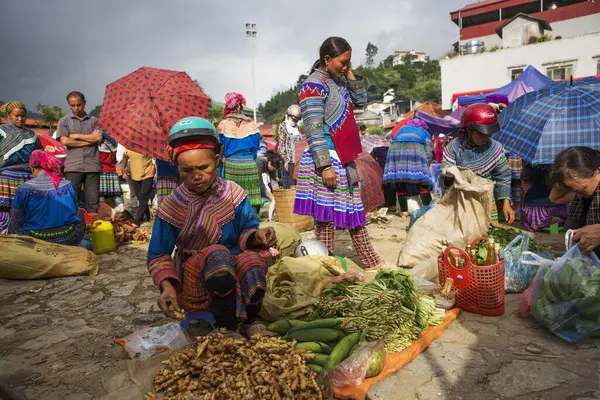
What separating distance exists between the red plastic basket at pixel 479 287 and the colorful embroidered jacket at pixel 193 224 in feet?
5.37

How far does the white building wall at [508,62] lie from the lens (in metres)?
25.1

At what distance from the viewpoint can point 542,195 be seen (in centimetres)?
561

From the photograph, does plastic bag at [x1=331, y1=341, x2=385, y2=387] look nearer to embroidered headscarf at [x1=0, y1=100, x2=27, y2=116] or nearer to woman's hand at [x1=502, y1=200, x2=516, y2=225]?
woman's hand at [x1=502, y1=200, x2=516, y2=225]

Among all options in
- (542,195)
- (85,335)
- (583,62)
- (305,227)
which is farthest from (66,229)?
(583,62)

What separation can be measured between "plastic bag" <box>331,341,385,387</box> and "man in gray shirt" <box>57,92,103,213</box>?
5.24 metres

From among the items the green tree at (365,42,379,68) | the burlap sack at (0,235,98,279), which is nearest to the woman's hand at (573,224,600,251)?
the burlap sack at (0,235,98,279)

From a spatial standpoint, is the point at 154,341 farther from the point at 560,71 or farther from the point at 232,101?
the point at 560,71

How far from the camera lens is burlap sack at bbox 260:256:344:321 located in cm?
289

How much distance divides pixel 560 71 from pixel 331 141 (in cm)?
2899

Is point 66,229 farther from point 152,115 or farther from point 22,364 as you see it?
point 22,364

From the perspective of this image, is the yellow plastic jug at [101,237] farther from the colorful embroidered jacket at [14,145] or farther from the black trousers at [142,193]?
the black trousers at [142,193]

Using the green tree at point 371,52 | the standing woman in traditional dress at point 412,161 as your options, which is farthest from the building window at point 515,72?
the green tree at point 371,52

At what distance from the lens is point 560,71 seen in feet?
86.0

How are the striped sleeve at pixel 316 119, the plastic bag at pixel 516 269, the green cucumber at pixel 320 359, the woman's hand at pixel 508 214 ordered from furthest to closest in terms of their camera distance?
the woman's hand at pixel 508 214 → the striped sleeve at pixel 316 119 → the plastic bag at pixel 516 269 → the green cucumber at pixel 320 359
